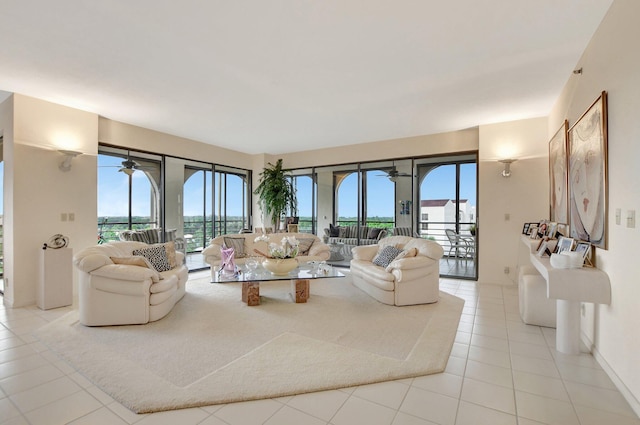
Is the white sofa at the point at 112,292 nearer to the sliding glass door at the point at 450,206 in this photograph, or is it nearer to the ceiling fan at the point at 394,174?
the ceiling fan at the point at 394,174

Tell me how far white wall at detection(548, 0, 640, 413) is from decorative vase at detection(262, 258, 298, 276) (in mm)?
3154

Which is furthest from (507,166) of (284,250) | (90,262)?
(90,262)

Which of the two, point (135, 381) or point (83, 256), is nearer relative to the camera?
point (135, 381)

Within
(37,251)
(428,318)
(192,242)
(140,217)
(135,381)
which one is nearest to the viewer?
(135,381)

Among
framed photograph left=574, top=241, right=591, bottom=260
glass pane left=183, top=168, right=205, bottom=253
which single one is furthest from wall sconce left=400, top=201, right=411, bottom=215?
glass pane left=183, top=168, right=205, bottom=253

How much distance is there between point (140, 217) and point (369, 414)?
5.93 m

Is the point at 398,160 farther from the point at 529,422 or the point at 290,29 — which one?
the point at 529,422

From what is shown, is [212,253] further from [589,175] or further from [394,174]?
[589,175]

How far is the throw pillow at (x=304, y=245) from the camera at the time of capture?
5.93m

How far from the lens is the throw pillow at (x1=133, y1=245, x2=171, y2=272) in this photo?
412cm

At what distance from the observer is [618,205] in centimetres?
229

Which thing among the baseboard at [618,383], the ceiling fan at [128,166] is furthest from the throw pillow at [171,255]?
the baseboard at [618,383]

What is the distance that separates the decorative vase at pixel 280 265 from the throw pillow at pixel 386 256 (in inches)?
57.1

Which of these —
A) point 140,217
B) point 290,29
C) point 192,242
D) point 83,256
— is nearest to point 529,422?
point 290,29
